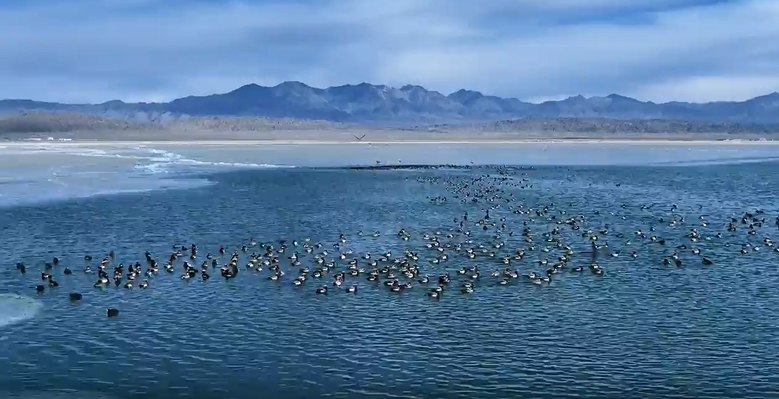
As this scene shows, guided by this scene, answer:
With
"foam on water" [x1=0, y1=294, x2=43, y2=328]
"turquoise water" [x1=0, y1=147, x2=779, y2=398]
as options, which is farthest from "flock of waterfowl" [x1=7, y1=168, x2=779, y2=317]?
"foam on water" [x1=0, y1=294, x2=43, y2=328]

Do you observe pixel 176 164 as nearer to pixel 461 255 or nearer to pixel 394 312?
pixel 461 255

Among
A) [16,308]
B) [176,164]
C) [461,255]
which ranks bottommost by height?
[16,308]

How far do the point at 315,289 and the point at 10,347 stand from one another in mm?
9764

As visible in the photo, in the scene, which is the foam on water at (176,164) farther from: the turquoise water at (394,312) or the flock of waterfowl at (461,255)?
the flock of waterfowl at (461,255)

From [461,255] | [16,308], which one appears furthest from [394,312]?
[16,308]

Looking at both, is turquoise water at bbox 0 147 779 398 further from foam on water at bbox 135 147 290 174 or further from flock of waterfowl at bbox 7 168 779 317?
foam on water at bbox 135 147 290 174

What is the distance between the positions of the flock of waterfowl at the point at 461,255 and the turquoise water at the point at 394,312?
0.71ft

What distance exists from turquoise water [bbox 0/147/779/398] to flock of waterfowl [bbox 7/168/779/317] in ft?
0.71

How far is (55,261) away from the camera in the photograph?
110 ft

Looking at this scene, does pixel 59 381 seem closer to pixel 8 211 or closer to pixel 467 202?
pixel 8 211

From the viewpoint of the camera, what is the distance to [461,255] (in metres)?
35.3

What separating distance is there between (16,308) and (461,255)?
53.6 ft

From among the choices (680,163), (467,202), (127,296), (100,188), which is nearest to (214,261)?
(127,296)

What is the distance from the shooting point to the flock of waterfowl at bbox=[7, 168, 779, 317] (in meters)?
30.3
